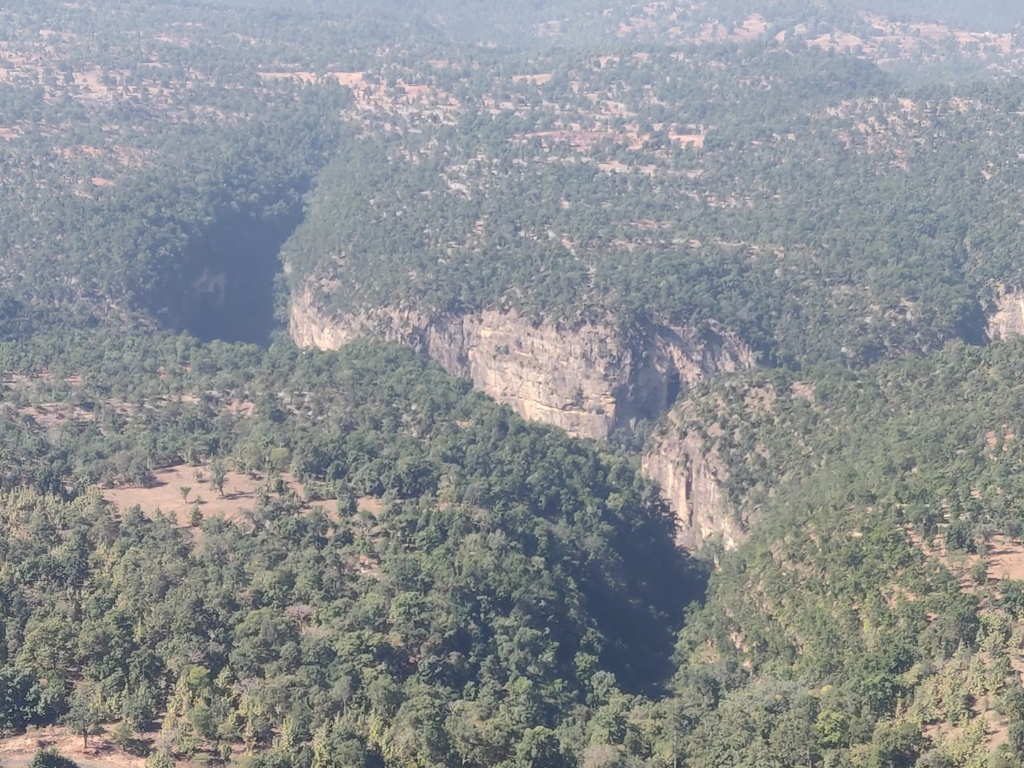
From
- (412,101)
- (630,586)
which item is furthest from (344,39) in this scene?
(630,586)

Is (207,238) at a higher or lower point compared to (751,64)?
lower

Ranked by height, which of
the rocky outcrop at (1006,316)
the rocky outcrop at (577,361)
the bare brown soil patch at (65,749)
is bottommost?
the rocky outcrop at (577,361)

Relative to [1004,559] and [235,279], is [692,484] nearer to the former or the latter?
[1004,559]

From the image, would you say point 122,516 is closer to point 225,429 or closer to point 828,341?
point 225,429

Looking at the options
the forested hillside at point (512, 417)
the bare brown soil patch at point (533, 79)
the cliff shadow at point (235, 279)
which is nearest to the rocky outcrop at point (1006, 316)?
the forested hillside at point (512, 417)

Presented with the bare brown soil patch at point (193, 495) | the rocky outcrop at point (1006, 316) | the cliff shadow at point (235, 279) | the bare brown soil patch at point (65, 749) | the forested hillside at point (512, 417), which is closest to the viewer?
the bare brown soil patch at point (65, 749)

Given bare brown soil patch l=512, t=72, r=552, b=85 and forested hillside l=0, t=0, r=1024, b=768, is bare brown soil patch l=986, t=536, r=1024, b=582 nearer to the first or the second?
forested hillside l=0, t=0, r=1024, b=768

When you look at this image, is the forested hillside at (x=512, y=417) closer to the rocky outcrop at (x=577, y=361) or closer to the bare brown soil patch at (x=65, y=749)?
the bare brown soil patch at (x=65, y=749)
